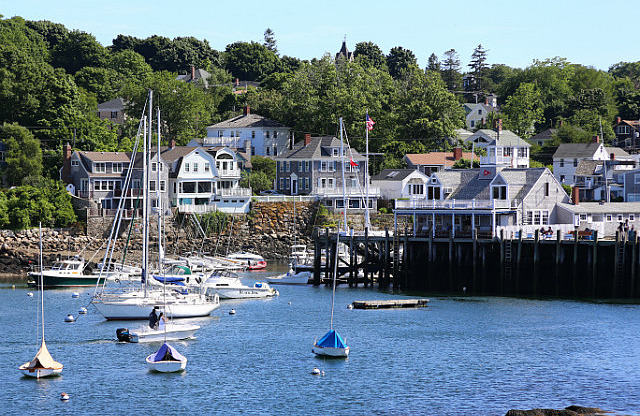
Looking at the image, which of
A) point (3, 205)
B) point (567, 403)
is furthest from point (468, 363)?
point (3, 205)

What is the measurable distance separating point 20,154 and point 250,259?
101ft

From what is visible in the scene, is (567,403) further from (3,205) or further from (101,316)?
(3,205)

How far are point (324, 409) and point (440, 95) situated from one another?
333ft

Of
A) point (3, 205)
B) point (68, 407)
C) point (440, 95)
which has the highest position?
point (440, 95)

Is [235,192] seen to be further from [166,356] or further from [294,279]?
[166,356]

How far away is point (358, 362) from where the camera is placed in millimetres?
52844

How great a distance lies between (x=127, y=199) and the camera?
111062 millimetres

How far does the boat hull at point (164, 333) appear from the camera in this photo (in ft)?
188

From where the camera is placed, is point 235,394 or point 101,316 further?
point 101,316

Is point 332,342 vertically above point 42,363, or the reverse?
point 332,342

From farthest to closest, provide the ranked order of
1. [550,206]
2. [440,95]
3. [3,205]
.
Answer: [440,95] < [3,205] < [550,206]

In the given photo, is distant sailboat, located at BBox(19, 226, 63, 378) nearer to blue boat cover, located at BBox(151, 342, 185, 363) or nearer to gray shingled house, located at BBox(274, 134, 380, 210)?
blue boat cover, located at BBox(151, 342, 185, 363)

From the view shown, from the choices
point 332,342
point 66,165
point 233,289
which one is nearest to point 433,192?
point 233,289

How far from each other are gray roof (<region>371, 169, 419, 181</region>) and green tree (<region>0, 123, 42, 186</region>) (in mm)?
40167
